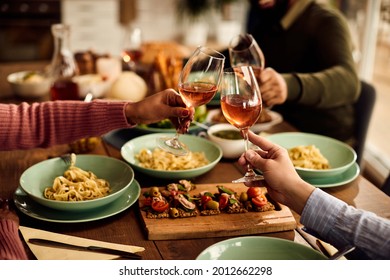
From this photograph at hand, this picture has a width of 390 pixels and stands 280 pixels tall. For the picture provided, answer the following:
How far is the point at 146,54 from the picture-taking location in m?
2.82

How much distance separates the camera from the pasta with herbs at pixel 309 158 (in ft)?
4.74

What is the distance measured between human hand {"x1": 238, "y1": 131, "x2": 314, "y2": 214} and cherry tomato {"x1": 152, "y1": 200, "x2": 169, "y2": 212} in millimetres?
226

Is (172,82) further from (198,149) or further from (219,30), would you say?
(219,30)

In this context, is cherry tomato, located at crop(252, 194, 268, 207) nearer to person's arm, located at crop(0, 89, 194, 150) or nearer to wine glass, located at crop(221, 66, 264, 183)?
wine glass, located at crop(221, 66, 264, 183)

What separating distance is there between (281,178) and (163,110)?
454mm

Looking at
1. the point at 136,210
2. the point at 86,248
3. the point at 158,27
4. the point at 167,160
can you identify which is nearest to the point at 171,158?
the point at 167,160

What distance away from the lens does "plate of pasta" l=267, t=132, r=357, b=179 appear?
54.1 inches

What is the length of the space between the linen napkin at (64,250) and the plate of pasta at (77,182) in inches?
3.0

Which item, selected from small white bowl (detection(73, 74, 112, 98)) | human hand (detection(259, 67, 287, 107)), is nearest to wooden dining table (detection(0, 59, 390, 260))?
human hand (detection(259, 67, 287, 107))

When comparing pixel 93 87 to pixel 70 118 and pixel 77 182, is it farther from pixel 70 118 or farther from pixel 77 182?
pixel 77 182

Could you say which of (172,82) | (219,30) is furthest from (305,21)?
(219,30)

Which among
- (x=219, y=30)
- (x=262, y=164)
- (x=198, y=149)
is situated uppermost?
(x=262, y=164)
